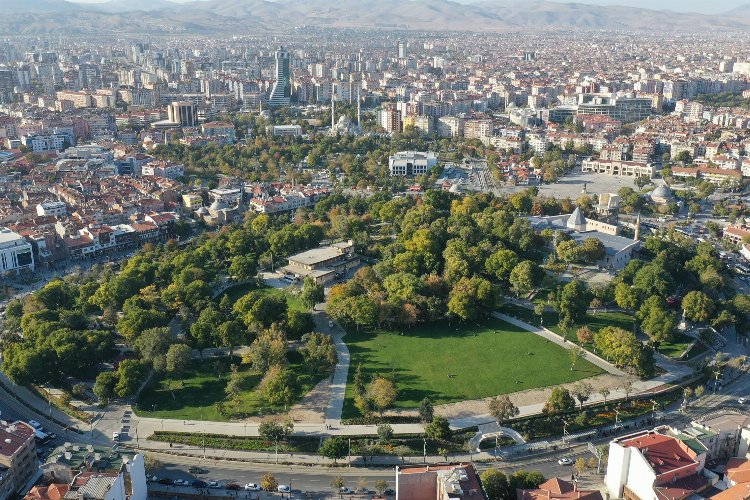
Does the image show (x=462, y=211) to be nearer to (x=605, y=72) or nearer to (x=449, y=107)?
(x=449, y=107)

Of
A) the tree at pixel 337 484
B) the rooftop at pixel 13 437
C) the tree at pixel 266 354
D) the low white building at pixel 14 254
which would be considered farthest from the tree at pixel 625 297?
the low white building at pixel 14 254

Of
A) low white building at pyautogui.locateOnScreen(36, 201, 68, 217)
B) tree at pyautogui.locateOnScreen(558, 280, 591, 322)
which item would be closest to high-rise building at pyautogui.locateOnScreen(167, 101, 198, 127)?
low white building at pyautogui.locateOnScreen(36, 201, 68, 217)

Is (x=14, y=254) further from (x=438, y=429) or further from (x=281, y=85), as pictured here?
(x=281, y=85)

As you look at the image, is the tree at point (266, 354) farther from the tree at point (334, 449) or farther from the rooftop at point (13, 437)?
the rooftop at point (13, 437)

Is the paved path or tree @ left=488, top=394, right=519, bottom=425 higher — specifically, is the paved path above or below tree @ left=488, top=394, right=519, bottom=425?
below

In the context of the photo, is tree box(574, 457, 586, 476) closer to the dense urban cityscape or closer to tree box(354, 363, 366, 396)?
the dense urban cityscape

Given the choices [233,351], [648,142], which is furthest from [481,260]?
[648,142]
